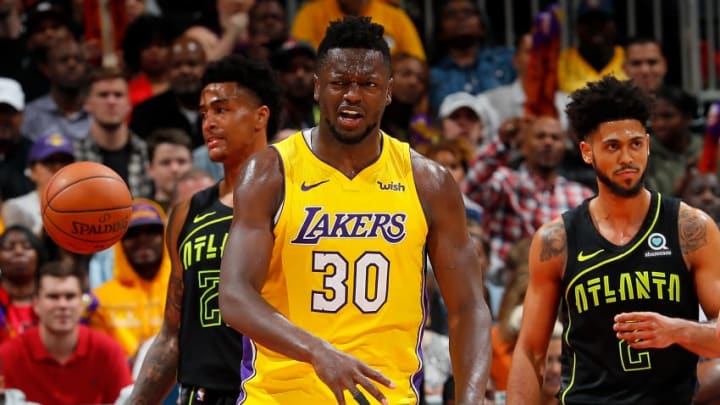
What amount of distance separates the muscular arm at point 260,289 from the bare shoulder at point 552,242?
5.21 ft

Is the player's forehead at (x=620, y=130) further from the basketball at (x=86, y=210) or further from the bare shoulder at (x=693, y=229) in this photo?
the basketball at (x=86, y=210)

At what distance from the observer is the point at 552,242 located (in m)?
6.13

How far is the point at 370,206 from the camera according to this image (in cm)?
498

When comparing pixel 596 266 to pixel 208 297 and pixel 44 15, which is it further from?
pixel 44 15

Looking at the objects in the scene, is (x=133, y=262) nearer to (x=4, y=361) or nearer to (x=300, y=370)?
(x=4, y=361)

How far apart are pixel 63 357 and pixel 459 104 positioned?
4.16 m

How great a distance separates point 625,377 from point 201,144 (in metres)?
5.46

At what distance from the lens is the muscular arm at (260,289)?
427cm

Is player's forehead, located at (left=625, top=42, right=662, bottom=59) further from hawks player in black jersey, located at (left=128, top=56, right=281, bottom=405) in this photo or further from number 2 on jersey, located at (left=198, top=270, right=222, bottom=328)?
number 2 on jersey, located at (left=198, top=270, right=222, bottom=328)

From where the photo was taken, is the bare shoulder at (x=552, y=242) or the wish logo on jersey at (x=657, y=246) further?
the bare shoulder at (x=552, y=242)

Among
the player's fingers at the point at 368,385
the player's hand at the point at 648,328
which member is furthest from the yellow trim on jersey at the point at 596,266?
the player's fingers at the point at 368,385

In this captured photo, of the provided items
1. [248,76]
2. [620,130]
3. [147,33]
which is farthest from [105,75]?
[620,130]

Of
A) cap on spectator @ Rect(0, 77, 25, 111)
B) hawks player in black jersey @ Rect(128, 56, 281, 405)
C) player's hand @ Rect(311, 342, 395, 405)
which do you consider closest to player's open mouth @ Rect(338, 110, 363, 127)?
player's hand @ Rect(311, 342, 395, 405)

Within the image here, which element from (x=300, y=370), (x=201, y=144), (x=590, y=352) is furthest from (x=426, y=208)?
(x=201, y=144)
